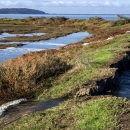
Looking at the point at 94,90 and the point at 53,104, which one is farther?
the point at 94,90

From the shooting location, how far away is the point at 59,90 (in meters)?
14.7

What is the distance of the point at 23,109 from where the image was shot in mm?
12695

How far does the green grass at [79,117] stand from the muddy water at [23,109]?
755 mm

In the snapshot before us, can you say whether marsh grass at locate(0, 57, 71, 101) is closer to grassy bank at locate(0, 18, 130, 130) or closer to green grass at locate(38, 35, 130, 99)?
grassy bank at locate(0, 18, 130, 130)

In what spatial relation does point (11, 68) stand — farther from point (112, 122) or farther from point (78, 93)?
point (112, 122)

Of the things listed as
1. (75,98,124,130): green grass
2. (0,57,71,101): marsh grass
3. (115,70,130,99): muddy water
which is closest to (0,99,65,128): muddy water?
(0,57,71,101): marsh grass

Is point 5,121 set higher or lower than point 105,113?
lower

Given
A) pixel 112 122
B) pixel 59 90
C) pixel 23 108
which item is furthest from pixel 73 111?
pixel 59 90

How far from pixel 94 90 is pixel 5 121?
468 cm

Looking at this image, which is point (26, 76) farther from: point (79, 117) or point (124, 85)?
point (79, 117)

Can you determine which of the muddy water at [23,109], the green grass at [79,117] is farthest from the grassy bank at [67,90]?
the muddy water at [23,109]

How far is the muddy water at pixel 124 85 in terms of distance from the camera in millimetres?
15688

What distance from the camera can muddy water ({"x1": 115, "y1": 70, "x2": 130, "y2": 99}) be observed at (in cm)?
1569

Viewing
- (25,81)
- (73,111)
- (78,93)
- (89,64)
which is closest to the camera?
(73,111)
